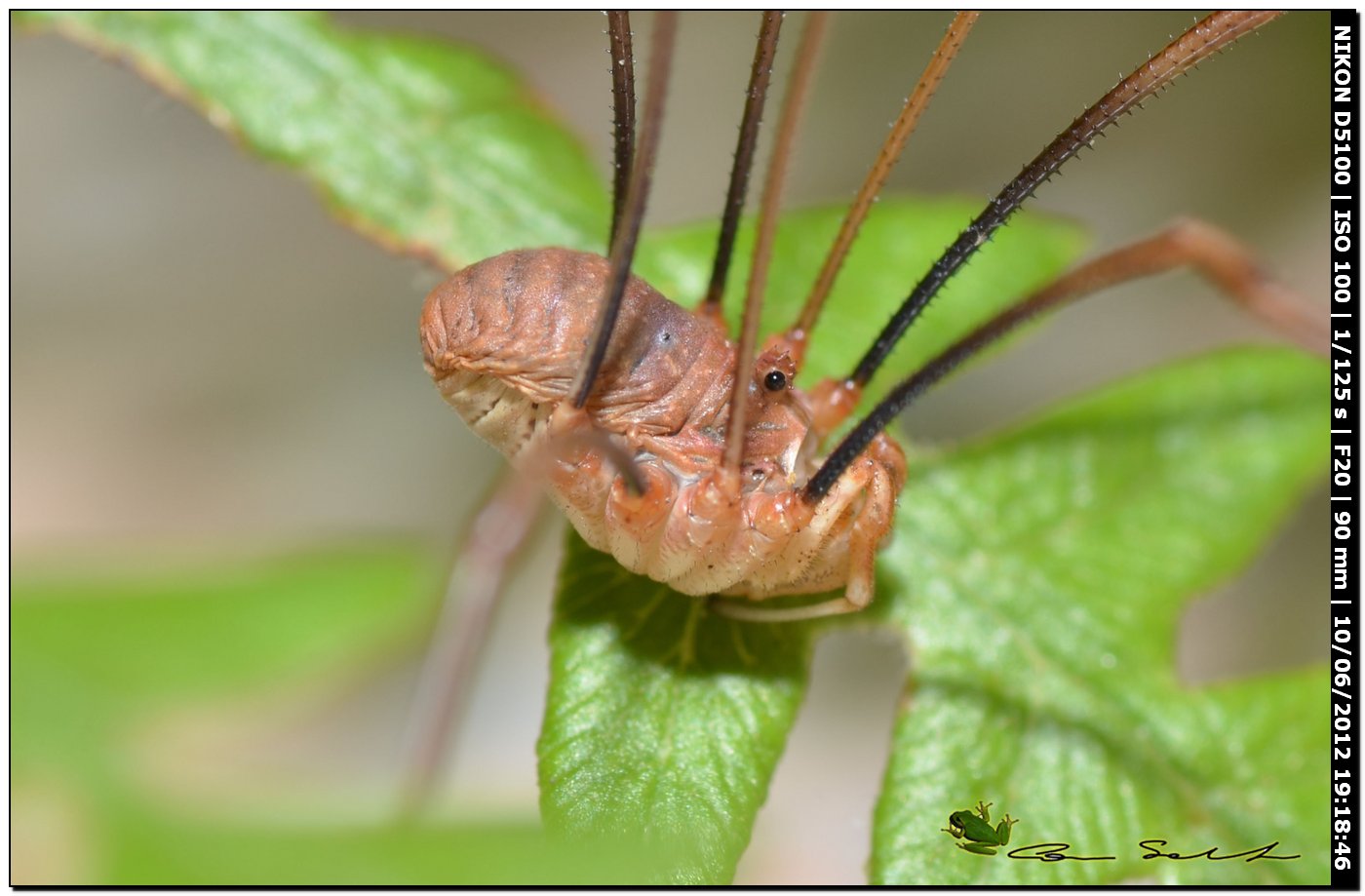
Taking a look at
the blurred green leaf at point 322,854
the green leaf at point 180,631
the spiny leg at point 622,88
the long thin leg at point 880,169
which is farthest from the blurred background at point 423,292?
the blurred green leaf at point 322,854

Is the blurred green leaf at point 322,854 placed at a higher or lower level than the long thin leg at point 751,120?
lower

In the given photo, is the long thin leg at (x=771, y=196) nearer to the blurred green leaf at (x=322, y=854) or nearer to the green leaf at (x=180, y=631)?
the green leaf at (x=180, y=631)

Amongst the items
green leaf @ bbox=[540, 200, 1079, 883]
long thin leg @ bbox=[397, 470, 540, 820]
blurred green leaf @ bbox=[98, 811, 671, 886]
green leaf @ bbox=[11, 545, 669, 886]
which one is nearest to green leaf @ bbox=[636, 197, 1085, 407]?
green leaf @ bbox=[540, 200, 1079, 883]

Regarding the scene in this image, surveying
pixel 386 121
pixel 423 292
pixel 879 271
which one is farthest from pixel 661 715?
pixel 423 292

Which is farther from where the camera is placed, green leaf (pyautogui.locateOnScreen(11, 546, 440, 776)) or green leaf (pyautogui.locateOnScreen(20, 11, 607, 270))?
green leaf (pyautogui.locateOnScreen(20, 11, 607, 270))
